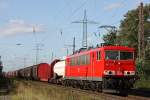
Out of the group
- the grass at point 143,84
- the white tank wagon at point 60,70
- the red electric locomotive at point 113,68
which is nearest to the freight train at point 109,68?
the red electric locomotive at point 113,68

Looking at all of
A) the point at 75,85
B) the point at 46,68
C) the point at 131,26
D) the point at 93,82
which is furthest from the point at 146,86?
the point at 131,26

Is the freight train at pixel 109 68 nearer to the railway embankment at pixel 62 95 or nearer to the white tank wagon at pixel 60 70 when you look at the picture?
the railway embankment at pixel 62 95

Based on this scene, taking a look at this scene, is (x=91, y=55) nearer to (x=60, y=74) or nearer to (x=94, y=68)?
(x=94, y=68)

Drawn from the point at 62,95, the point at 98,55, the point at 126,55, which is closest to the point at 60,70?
the point at 98,55

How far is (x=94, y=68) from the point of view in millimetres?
33719

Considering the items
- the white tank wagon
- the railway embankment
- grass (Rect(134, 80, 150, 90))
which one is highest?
the white tank wagon

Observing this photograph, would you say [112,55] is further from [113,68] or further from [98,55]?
[98,55]

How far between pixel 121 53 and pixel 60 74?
70.5 feet

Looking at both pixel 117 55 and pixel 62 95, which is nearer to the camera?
pixel 62 95

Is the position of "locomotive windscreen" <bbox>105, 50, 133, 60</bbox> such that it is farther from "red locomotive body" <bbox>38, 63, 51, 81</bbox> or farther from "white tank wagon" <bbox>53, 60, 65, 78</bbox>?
"red locomotive body" <bbox>38, 63, 51, 81</bbox>

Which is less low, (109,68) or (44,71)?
(44,71)

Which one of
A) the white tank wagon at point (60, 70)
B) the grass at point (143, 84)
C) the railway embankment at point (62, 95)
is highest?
the white tank wagon at point (60, 70)

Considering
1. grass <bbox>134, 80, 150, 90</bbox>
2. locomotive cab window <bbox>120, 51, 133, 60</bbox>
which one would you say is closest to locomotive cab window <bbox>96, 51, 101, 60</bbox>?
locomotive cab window <bbox>120, 51, 133, 60</bbox>

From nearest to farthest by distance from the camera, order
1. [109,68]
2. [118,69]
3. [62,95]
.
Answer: [62,95]
[109,68]
[118,69]
